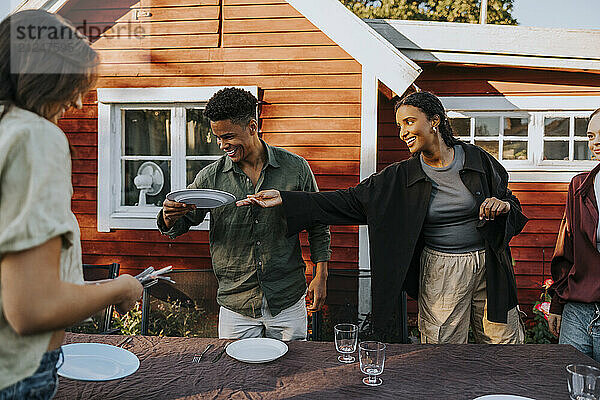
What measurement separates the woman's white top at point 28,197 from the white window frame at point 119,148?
12.9 feet

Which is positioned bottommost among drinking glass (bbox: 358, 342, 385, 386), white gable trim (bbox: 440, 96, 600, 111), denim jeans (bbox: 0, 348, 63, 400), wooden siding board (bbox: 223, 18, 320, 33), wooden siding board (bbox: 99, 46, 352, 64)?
drinking glass (bbox: 358, 342, 385, 386)

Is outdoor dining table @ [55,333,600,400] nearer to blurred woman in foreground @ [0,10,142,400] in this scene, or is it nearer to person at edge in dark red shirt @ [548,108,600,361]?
person at edge in dark red shirt @ [548,108,600,361]

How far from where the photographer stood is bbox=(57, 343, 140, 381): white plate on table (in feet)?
6.08

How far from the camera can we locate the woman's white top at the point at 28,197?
0.96 meters

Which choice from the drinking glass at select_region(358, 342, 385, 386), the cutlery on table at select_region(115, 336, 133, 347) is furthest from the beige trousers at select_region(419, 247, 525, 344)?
the cutlery on table at select_region(115, 336, 133, 347)

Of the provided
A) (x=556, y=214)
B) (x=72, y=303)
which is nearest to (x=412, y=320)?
(x=556, y=214)

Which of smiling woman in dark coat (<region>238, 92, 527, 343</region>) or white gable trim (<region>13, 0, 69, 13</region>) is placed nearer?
smiling woman in dark coat (<region>238, 92, 527, 343</region>)

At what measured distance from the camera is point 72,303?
1.03 meters

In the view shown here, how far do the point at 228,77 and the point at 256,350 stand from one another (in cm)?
340

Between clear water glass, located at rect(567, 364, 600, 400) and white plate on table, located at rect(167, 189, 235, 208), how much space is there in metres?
1.58

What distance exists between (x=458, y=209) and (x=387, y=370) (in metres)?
0.97

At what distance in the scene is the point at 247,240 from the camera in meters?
2.67

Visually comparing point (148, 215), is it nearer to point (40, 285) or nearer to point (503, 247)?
point (503, 247)

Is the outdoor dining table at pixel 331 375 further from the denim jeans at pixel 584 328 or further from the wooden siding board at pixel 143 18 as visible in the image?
the wooden siding board at pixel 143 18
